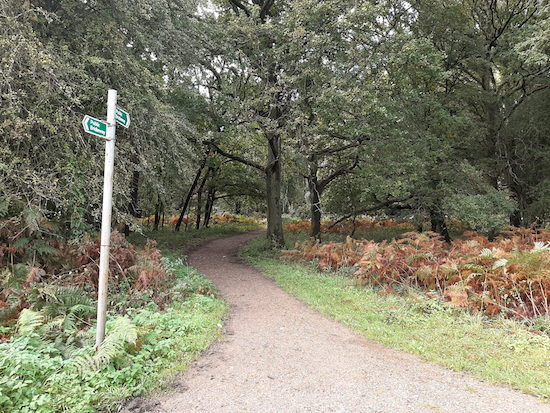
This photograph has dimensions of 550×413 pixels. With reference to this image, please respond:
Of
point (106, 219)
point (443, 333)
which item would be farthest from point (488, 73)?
point (106, 219)

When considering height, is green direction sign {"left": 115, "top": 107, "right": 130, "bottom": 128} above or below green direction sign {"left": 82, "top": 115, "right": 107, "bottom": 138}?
above

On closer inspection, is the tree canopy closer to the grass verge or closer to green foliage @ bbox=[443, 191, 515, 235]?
green foliage @ bbox=[443, 191, 515, 235]

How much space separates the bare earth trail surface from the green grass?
0.77 feet

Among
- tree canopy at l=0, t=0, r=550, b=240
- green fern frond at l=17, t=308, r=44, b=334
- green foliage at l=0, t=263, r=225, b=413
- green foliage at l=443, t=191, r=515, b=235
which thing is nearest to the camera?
green foliage at l=0, t=263, r=225, b=413

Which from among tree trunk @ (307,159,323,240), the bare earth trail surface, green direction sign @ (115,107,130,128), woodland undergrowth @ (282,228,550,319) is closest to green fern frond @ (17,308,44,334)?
the bare earth trail surface

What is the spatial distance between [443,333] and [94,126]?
525 centimetres

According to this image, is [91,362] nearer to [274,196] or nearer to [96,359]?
[96,359]

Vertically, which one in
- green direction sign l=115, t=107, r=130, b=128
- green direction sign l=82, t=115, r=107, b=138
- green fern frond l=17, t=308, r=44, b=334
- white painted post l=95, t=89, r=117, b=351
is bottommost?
green fern frond l=17, t=308, r=44, b=334

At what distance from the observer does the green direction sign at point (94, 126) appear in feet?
11.1

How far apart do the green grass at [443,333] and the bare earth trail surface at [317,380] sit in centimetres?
24

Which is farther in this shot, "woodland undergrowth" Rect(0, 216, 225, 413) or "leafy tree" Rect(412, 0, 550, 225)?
"leafy tree" Rect(412, 0, 550, 225)

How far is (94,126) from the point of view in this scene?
3490 millimetres

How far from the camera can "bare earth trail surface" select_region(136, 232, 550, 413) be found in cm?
313

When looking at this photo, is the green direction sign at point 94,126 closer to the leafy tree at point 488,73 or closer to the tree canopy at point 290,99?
the tree canopy at point 290,99
